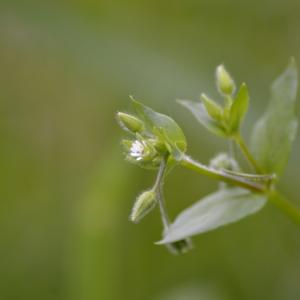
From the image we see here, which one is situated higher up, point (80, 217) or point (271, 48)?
point (271, 48)

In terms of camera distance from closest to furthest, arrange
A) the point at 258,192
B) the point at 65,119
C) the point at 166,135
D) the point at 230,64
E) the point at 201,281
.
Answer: the point at 166,135 < the point at 258,192 < the point at 201,281 < the point at 230,64 < the point at 65,119

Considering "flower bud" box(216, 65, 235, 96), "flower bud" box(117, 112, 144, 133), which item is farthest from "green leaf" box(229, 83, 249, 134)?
"flower bud" box(117, 112, 144, 133)

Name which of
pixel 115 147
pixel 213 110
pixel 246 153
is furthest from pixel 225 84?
pixel 115 147

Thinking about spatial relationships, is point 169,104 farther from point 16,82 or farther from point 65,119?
point 16,82

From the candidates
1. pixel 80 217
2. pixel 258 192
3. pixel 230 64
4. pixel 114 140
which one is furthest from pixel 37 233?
pixel 258 192

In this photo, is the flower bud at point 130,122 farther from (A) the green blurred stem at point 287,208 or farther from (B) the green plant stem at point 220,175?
(A) the green blurred stem at point 287,208

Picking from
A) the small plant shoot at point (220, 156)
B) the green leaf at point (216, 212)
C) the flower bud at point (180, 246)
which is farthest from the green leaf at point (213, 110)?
the flower bud at point (180, 246)

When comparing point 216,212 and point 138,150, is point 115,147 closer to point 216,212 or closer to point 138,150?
point 216,212
